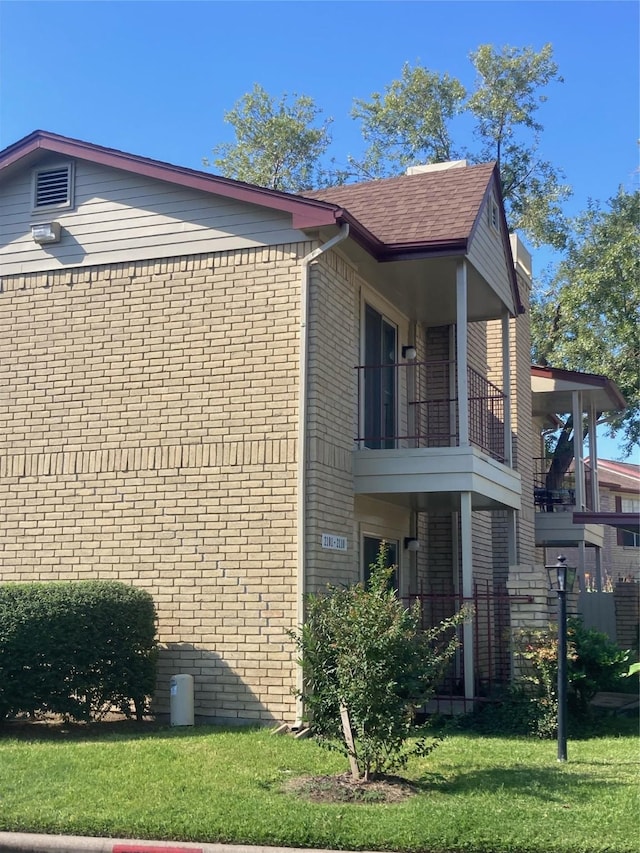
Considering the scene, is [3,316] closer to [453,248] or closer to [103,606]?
[103,606]

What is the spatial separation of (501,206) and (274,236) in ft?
16.4

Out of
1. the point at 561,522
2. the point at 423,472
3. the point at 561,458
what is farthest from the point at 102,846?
the point at 561,458

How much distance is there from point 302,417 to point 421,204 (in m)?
4.16

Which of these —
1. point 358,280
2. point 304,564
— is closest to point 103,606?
point 304,564

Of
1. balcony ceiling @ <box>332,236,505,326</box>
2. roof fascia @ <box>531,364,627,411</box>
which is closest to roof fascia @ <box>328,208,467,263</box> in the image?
balcony ceiling @ <box>332,236,505,326</box>

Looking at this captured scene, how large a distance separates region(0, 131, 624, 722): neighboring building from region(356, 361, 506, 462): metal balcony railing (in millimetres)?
202

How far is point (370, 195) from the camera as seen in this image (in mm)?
13859

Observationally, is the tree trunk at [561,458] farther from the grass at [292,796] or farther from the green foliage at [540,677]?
the grass at [292,796]

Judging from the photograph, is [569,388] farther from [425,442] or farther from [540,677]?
[540,677]

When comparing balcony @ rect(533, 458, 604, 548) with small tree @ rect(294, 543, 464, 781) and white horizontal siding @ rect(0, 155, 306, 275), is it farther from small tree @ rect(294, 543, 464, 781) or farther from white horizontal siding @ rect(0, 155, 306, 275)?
small tree @ rect(294, 543, 464, 781)

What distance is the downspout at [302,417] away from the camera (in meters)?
10.0

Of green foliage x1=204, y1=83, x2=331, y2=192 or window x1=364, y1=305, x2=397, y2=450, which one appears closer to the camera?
window x1=364, y1=305, x2=397, y2=450

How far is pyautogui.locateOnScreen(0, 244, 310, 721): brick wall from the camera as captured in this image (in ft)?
33.9

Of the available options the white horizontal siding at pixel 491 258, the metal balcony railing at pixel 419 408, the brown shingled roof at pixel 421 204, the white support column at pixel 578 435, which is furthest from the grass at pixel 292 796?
the white support column at pixel 578 435
